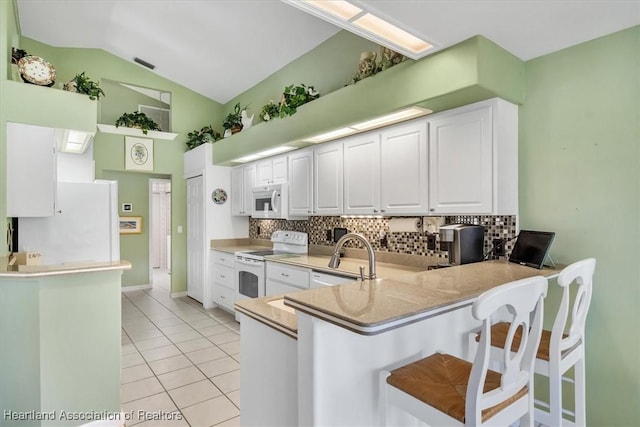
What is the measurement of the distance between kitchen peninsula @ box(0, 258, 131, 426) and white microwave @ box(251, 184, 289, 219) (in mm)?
2107

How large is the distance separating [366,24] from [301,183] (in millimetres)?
2202

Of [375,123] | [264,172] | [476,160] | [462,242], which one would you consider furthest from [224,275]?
[476,160]

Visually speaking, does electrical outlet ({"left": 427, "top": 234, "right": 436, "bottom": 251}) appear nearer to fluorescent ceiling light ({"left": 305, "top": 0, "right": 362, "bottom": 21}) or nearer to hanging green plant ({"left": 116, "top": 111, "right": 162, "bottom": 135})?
fluorescent ceiling light ({"left": 305, "top": 0, "right": 362, "bottom": 21})

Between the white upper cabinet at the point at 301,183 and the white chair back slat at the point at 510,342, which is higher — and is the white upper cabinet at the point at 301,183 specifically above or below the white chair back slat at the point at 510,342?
above

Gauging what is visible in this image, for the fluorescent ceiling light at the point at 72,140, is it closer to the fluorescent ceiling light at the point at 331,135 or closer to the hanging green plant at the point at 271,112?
the hanging green plant at the point at 271,112

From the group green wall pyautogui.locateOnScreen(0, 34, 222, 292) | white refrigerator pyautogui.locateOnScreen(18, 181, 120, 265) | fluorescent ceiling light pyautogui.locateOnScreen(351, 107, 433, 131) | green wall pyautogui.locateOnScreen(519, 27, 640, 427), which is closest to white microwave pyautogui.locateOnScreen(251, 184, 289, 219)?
fluorescent ceiling light pyautogui.locateOnScreen(351, 107, 433, 131)

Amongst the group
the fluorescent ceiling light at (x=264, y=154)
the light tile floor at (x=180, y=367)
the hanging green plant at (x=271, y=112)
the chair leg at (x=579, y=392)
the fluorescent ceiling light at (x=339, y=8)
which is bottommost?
the light tile floor at (x=180, y=367)

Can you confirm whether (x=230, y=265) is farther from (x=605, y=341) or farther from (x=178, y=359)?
(x=605, y=341)

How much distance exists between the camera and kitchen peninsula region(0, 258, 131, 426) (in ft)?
6.90

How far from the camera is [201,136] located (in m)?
5.77

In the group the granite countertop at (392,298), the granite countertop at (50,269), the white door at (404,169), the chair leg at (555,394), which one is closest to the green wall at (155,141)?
the granite countertop at (50,269)

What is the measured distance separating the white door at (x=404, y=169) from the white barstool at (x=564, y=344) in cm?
118

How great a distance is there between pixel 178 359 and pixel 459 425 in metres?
2.95

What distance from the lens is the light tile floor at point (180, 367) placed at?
244 centimetres
